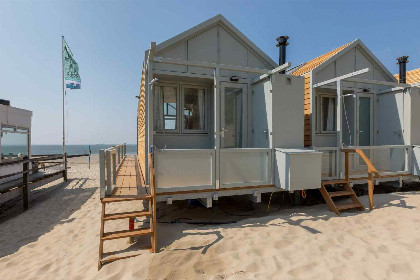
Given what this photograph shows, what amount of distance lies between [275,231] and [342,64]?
6834 mm

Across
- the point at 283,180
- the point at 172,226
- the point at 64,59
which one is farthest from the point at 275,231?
the point at 64,59

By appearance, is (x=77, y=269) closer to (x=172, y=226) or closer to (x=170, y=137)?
(x=172, y=226)

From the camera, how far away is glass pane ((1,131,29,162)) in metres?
8.81

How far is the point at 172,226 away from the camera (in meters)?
5.38

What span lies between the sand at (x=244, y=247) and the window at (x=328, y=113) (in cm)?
285

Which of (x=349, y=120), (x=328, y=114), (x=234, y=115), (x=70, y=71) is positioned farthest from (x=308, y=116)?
(x=70, y=71)

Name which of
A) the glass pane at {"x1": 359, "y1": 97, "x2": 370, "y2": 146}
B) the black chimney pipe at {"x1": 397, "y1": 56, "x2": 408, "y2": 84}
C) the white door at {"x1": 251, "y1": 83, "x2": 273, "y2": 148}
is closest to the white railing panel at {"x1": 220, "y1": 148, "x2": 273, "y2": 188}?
the white door at {"x1": 251, "y1": 83, "x2": 273, "y2": 148}

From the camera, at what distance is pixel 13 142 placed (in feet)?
31.9

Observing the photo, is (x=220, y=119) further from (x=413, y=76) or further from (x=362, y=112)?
(x=413, y=76)

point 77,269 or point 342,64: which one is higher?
point 342,64

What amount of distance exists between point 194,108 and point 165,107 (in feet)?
2.97

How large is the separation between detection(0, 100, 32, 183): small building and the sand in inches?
137

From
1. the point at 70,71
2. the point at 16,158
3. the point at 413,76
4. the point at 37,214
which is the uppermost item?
the point at 70,71

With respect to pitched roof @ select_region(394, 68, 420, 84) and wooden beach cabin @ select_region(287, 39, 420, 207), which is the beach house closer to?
wooden beach cabin @ select_region(287, 39, 420, 207)
